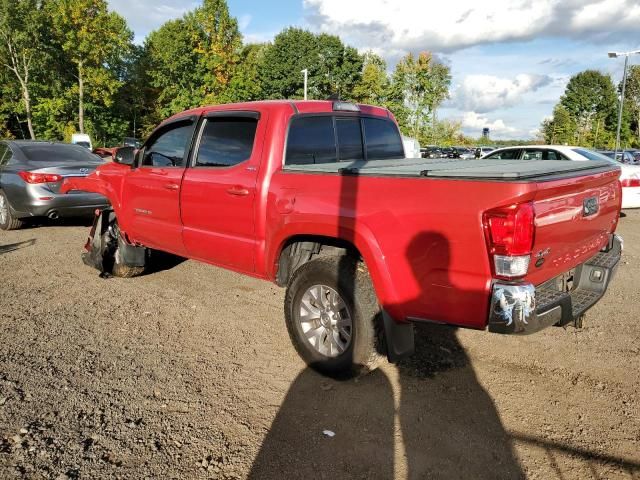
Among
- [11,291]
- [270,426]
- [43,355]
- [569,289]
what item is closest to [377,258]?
[270,426]

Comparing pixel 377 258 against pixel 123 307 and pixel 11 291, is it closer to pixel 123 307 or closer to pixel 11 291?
pixel 123 307

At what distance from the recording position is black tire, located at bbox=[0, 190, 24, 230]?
28.2 ft

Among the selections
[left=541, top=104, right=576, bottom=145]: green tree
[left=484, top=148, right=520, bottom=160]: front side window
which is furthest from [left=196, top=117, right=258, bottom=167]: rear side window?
[left=541, top=104, right=576, bottom=145]: green tree

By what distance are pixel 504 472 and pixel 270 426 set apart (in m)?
1.31

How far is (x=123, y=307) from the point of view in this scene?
508 cm

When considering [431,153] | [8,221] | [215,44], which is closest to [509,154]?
[8,221]

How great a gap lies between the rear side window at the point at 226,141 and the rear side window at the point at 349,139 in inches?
32.1

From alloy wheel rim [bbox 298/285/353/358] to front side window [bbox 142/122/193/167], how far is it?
1.89 metres

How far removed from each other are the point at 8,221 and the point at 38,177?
4.09 feet

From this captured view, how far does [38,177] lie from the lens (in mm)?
8039

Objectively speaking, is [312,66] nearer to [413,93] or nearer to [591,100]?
[413,93]

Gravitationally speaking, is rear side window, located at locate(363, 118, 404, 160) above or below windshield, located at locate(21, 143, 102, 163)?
above

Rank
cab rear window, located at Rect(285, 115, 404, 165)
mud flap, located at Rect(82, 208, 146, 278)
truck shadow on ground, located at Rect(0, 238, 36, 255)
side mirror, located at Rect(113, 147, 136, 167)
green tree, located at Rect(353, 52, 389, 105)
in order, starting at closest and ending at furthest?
cab rear window, located at Rect(285, 115, 404, 165) → side mirror, located at Rect(113, 147, 136, 167) → mud flap, located at Rect(82, 208, 146, 278) → truck shadow on ground, located at Rect(0, 238, 36, 255) → green tree, located at Rect(353, 52, 389, 105)

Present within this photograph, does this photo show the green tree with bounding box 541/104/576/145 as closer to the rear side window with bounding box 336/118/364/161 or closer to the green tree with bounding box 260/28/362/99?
the green tree with bounding box 260/28/362/99
